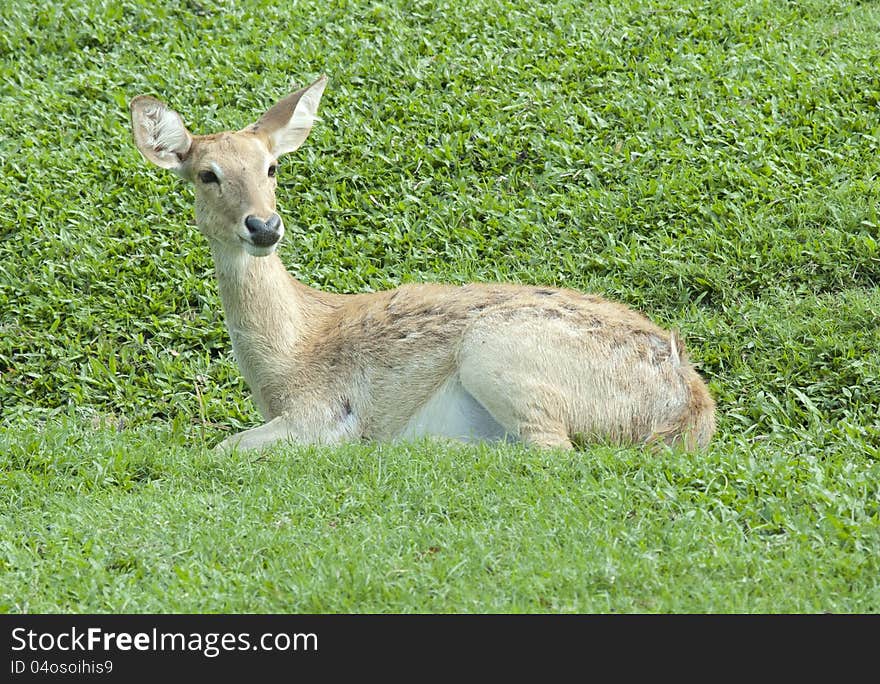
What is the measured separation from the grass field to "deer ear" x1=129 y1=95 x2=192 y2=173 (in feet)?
5.27

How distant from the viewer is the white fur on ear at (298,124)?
7621 mm

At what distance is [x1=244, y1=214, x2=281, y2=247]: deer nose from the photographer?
6910 mm

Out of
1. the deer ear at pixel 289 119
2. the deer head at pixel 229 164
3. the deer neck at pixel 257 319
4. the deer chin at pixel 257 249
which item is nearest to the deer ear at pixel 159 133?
the deer head at pixel 229 164

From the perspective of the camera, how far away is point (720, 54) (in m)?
11.4

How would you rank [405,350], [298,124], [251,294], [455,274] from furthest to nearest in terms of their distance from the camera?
[455,274] → [298,124] → [251,294] → [405,350]

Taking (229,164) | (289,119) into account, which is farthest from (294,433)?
(289,119)

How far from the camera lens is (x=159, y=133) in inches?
291

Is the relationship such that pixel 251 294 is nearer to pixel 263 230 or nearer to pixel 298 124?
pixel 263 230

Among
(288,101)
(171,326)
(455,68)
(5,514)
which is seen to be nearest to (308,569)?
(5,514)

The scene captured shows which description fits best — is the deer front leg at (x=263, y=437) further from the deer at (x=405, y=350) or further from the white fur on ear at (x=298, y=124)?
the white fur on ear at (x=298, y=124)

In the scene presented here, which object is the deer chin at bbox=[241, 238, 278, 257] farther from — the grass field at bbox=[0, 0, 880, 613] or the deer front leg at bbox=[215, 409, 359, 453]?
the grass field at bbox=[0, 0, 880, 613]

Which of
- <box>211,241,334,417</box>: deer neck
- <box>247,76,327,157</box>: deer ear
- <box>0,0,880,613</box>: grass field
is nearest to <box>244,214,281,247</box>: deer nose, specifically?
<box>211,241,334,417</box>: deer neck

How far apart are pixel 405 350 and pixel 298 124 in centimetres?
159

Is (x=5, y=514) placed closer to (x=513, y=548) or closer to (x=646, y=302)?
(x=513, y=548)
